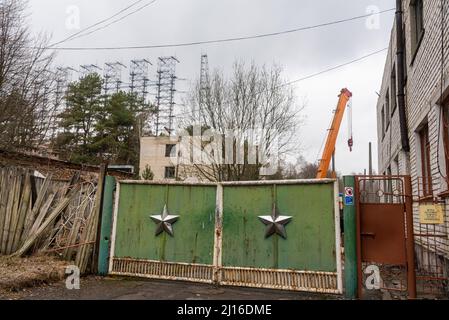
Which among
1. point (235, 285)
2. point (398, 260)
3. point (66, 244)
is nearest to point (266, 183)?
point (235, 285)

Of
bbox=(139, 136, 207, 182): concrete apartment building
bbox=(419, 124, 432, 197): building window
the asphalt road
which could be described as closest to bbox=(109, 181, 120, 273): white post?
the asphalt road

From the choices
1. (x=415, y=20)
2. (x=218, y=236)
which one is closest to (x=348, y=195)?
(x=218, y=236)

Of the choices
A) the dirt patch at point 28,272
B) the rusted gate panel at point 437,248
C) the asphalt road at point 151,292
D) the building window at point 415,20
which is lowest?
the asphalt road at point 151,292

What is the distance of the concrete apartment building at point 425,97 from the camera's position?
6477 millimetres

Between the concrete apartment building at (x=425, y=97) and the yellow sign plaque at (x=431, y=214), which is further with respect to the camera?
the concrete apartment building at (x=425, y=97)

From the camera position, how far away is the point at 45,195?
8438 mm

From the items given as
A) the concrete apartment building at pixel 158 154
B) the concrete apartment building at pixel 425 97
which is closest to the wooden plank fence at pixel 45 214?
the concrete apartment building at pixel 425 97

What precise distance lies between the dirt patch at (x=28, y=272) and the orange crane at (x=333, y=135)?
927cm

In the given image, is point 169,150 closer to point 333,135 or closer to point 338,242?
point 333,135

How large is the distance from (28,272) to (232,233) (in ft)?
11.7

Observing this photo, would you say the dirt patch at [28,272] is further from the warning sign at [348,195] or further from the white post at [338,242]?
the warning sign at [348,195]

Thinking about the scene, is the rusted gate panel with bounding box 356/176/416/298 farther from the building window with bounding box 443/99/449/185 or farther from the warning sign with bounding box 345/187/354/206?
the building window with bounding box 443/99/449/185

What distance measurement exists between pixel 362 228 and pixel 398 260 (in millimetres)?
666
